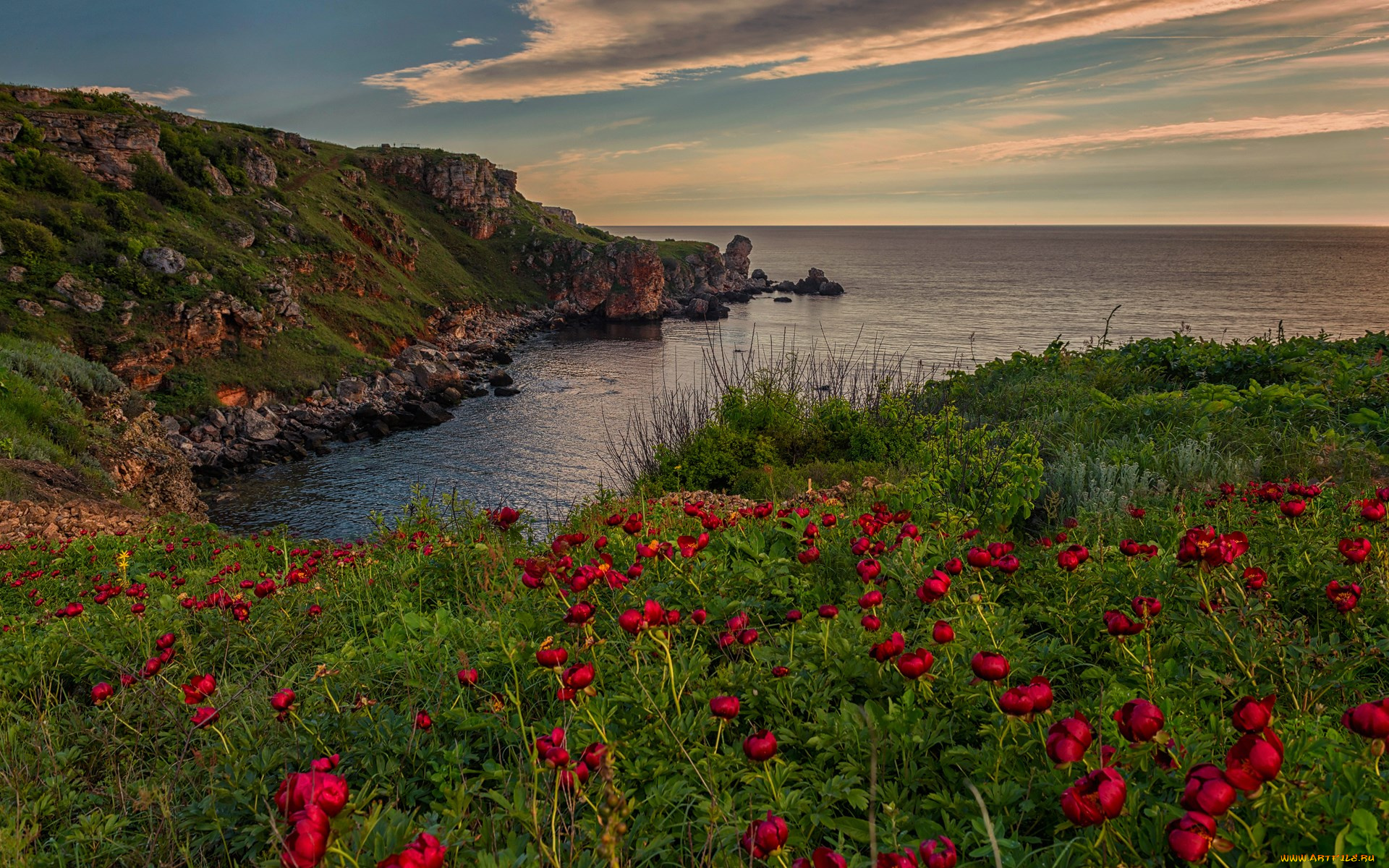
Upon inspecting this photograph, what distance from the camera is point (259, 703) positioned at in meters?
3.17

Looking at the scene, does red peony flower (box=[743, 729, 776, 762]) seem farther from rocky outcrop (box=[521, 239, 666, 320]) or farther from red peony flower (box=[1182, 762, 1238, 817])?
rocky outcrop (box=[521, 239, 666, 320])

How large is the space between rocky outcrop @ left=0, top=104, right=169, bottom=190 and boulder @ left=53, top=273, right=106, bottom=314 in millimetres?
12759

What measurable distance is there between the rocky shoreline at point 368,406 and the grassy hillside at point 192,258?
134cm

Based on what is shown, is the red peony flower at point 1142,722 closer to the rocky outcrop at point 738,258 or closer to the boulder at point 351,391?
the boulder at point 351,391

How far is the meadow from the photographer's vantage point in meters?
1.67

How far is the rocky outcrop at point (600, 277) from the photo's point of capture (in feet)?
265

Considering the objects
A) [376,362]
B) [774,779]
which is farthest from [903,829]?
[376,362]

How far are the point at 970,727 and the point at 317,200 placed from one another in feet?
228

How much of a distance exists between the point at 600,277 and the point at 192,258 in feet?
157

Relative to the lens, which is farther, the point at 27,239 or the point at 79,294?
the point at 27,239

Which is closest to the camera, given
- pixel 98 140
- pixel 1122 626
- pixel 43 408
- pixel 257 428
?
pixel 1122 626

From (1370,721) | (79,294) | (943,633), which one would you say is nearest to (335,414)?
(79,294)

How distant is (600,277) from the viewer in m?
81.2

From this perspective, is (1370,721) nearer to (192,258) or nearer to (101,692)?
(101,692)
